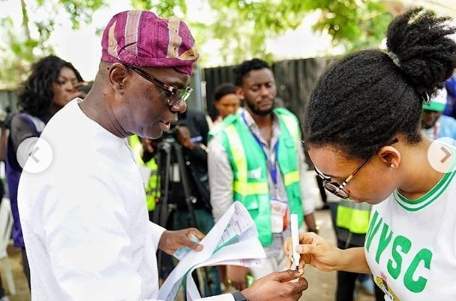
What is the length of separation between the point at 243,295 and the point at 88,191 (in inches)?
21.3

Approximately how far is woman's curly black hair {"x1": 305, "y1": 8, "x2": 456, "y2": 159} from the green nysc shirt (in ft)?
0.59

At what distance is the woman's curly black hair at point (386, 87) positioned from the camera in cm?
121

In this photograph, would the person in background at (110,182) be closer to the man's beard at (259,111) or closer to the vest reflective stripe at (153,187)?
the man's beard at (259,111)

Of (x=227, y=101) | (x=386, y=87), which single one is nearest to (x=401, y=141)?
(x=386, y=87)

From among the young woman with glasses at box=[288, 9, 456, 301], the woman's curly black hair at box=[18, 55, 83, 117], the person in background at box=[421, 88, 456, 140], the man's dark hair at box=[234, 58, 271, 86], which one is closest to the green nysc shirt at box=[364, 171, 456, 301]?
the young woman with glasses at box=[288, 9, 456, 301]

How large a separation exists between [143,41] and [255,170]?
1557mm

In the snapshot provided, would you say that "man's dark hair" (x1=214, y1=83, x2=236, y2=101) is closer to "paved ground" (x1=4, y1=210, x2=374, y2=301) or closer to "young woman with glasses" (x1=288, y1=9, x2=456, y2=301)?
"paved ground" (x1=4, y1=210, x2=374, y2=301)

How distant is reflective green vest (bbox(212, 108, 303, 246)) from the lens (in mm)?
2730

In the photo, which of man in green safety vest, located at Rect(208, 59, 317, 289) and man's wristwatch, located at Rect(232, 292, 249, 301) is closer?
man's wristwatch, located at Rect(232, 292, 249, 301)

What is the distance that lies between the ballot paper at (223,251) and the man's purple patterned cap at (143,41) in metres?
0.61

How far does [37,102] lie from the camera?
299cm

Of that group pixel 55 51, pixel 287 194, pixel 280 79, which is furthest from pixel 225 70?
pixel 287 194

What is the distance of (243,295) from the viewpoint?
1351 millimetres

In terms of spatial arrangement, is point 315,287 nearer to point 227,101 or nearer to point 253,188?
point 253,188
